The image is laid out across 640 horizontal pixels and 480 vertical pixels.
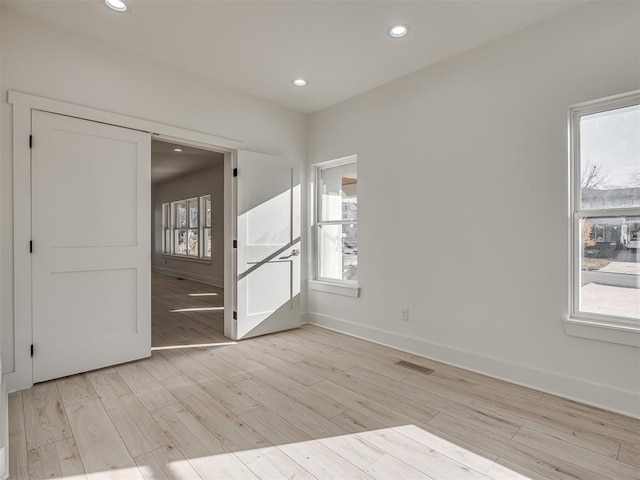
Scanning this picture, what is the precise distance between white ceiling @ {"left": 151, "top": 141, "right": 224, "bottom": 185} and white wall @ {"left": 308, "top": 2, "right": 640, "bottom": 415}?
389 centimetres

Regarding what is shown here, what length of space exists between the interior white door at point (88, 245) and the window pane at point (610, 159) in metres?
3.64

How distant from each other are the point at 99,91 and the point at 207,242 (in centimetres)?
562

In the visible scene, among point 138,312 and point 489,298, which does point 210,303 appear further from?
point 489,298

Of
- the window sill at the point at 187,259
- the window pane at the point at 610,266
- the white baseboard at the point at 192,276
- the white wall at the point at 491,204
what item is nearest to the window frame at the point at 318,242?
the white wall at the point at 491,204

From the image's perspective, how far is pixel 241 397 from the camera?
95.8 inches

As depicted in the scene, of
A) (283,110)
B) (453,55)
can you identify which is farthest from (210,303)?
(453,55)

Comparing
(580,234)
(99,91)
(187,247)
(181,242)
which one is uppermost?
(99,91)

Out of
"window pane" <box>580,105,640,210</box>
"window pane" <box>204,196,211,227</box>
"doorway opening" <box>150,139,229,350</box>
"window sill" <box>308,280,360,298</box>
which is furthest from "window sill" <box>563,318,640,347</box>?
"window pane" <box>204,196,211,227</box>

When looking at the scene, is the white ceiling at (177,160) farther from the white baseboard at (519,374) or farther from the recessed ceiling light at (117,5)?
the white baseboard at (519,374)

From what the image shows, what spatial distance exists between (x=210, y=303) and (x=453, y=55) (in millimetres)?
5061

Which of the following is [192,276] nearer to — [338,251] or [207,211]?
[207,211]

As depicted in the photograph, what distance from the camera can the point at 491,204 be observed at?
2836 mm

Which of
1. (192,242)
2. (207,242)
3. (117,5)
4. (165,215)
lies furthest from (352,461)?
(165,215)

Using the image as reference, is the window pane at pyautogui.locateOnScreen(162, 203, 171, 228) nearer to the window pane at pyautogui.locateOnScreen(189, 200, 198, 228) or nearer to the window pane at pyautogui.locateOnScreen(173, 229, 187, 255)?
the window pane at pyautogui.locateOnScreen(173, 229, 187, 255)
